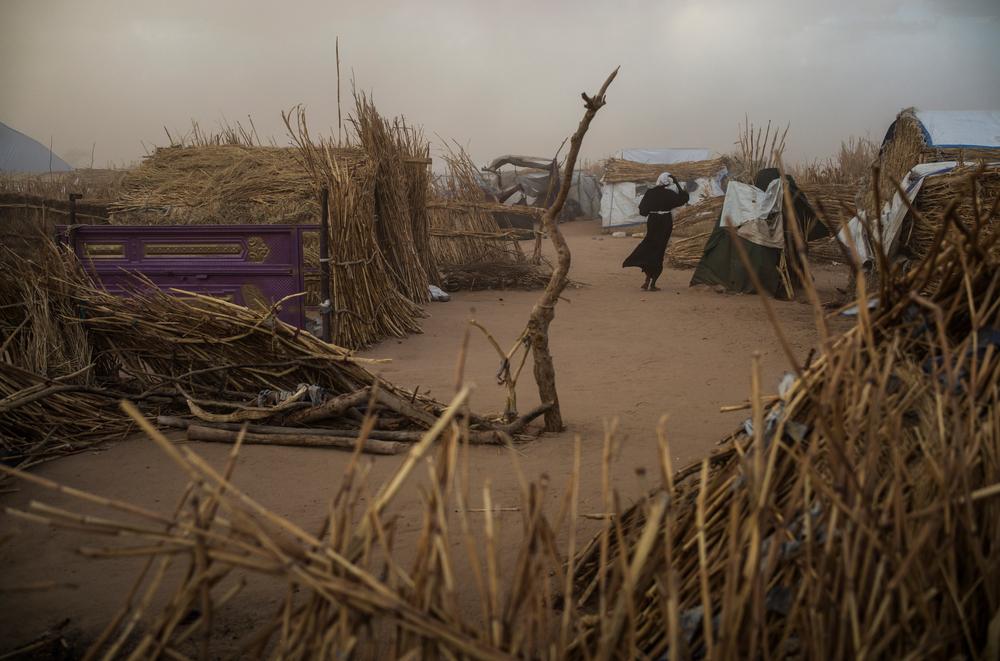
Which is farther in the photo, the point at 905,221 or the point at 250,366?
the point at 905,221

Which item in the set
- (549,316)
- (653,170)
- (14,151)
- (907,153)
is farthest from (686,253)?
(14,151)

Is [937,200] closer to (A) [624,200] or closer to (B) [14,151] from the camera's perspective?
(A) [624,200]

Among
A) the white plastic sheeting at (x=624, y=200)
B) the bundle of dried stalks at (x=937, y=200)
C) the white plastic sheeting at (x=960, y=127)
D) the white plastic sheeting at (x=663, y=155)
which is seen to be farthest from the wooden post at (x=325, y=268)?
the white plastic sheeting at (x=663, y=155)

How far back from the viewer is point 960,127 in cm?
960

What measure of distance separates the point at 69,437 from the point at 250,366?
0.86 meters

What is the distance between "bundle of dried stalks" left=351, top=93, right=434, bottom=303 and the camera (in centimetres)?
844

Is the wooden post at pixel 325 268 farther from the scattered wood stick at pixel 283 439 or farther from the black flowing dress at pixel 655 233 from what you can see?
the black flowing dress at pixel 655 233

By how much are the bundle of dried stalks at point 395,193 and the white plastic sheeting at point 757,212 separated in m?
3.80

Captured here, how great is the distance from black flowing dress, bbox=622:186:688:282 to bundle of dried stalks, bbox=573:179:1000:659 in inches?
370

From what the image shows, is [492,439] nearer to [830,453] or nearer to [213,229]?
[830,453]

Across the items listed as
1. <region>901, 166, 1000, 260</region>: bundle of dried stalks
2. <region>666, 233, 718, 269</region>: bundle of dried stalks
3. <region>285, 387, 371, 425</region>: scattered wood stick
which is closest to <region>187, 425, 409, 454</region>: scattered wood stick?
<region>285, 387, 371, 425</region>: scattered wood stick

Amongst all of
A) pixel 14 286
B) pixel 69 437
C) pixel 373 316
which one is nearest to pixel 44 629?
pixel 69 437

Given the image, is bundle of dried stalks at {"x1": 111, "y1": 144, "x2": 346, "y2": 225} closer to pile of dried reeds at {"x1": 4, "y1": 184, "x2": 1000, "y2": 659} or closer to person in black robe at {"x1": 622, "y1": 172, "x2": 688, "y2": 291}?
person in black robe at {"x1": 622, "y1": 172, "x2": 688, "y2": 291}

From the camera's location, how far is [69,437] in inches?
151
